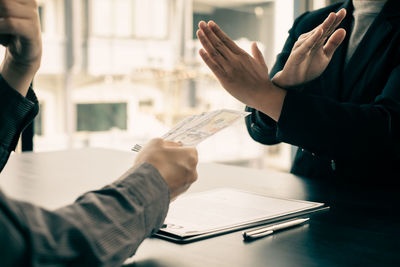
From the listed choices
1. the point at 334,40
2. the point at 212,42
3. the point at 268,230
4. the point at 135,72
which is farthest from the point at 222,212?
the point at 135,72

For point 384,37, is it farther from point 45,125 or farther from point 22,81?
point 45,125

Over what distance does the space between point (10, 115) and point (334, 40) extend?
2.64 feet

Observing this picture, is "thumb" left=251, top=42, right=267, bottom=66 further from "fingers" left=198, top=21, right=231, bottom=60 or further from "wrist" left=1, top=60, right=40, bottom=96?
"wrist" left=1, top=60, right=40, bottom=96

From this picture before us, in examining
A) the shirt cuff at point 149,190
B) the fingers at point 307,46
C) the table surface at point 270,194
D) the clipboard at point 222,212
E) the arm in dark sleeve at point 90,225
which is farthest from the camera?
the fingers at point 307,46

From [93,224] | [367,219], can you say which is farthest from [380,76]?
[93,224]

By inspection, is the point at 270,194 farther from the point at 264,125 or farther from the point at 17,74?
the point at 17,74

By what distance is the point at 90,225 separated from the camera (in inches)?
21.8

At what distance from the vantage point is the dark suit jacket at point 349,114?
3.99 feet

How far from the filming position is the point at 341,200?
1.12 m

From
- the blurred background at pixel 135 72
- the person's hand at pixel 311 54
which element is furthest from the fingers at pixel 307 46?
the blurred background at pixel 135 72

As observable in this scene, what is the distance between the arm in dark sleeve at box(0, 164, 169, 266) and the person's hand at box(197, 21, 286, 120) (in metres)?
0.60

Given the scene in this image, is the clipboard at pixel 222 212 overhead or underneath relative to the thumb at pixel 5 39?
underneath

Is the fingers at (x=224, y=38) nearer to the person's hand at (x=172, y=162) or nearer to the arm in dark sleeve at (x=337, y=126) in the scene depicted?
the arm in dark sleeve at (x=337, y=126)

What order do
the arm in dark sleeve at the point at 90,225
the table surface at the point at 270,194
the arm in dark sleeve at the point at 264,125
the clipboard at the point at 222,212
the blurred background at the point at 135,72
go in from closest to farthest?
the arm in dark sleeve at the point at 90,225 → the table surface at the point at 270,194 → the clipboard at the point at 222,212 → the arm in dark sleeve at the point at 264,125 → the blurred background at the point at 135,72
